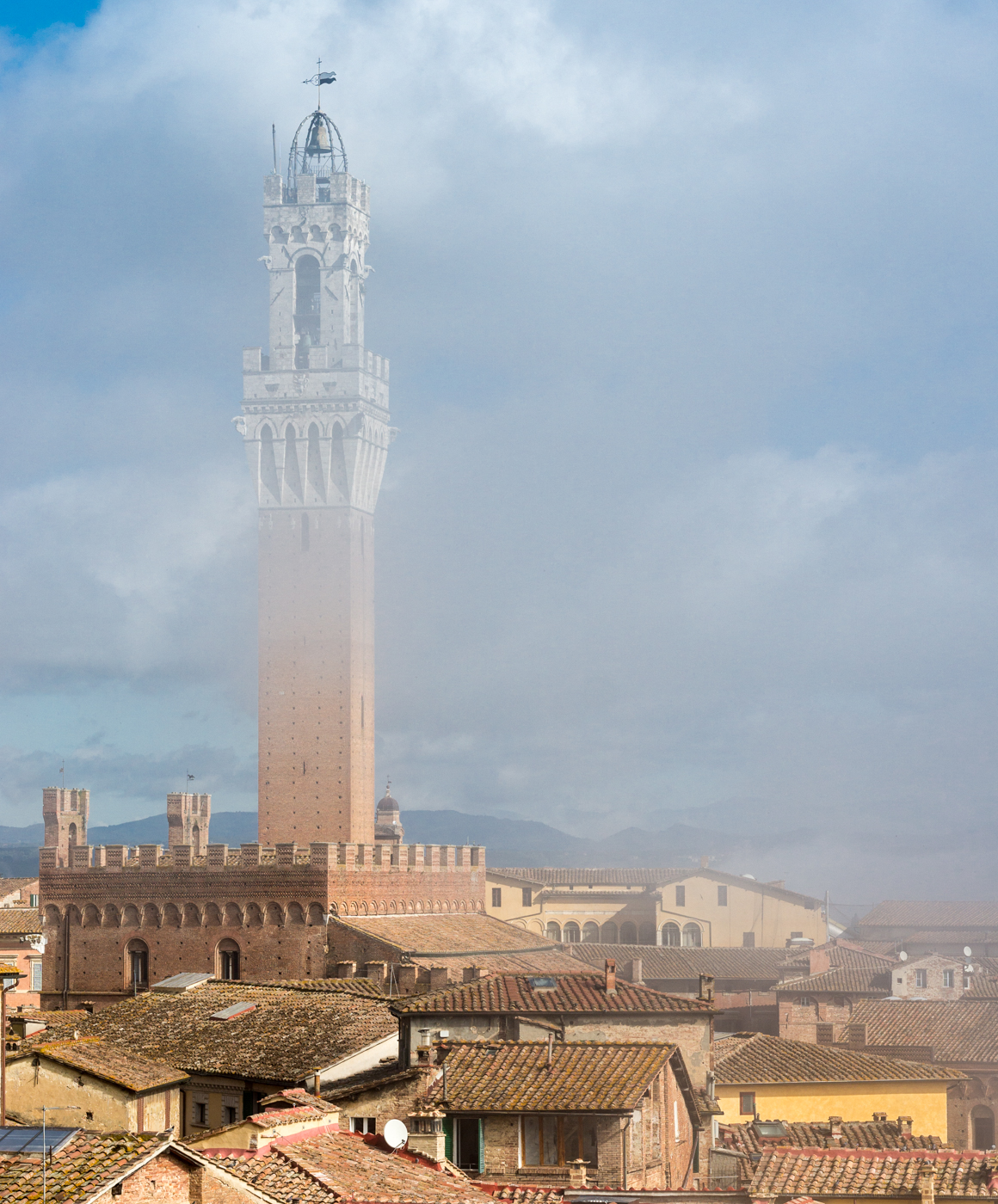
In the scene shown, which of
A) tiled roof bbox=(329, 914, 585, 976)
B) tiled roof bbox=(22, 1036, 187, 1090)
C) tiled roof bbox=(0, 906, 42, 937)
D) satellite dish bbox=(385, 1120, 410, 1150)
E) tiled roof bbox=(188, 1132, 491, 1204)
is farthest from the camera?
tiled roof bbox=(0, 906, 42, 937)

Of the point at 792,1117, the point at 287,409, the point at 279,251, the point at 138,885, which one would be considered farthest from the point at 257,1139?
the point at 279,251

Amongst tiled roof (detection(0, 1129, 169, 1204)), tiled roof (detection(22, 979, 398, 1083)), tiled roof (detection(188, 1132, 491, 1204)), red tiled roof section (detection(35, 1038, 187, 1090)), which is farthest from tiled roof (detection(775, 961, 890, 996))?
tiled roof (detection(0, 1129, 169, 1204))

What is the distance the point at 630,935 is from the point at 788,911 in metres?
6.81

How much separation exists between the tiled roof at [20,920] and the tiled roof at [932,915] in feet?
126

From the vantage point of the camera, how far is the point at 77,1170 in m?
13.4

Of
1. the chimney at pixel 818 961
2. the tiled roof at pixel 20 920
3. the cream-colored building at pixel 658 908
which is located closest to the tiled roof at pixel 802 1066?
the chimney at pixel 818 961

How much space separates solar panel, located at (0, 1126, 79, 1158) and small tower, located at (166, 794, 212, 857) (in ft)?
133

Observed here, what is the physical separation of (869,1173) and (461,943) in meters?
27.2

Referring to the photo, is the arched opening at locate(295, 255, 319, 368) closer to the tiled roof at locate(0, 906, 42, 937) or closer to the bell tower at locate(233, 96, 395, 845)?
the bell tower at locate(233, 96, 395, 845)

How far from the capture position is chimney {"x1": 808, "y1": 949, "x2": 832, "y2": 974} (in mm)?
56125

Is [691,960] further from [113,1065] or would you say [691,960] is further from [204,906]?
[113,1065]

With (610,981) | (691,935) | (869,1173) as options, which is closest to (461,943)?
(610,981)

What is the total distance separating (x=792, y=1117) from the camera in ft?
112

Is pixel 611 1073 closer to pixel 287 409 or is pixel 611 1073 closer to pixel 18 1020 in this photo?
pixel 18 1020
